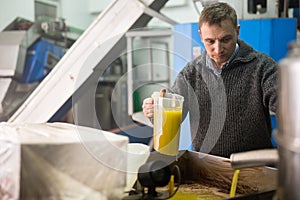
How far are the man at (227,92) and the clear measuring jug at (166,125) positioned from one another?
268 mm

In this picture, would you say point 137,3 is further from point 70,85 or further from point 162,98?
point 162,98

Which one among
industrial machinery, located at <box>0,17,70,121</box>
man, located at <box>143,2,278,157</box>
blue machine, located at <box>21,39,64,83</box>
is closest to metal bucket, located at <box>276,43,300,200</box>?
man, located at <box>143,2,278,157</box>

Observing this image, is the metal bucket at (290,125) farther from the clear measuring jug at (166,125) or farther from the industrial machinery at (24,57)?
the industrial machinery at (24,57)

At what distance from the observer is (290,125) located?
0.48 m

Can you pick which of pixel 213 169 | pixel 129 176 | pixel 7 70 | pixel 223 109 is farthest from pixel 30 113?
pixel 129 176

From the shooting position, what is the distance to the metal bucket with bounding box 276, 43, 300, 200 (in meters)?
0.47

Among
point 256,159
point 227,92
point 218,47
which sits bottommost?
point 256,159

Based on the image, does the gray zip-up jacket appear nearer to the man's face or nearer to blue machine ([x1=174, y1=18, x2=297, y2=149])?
the man's face

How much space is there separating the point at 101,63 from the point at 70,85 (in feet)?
0.93

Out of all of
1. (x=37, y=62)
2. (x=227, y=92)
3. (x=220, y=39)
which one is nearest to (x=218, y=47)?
(x=220, y=39)

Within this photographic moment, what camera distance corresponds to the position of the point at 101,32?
195 centimetres

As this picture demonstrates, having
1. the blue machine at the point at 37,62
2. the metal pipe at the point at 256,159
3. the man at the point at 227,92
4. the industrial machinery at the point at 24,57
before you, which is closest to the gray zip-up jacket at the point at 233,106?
the man at the point at 227,92

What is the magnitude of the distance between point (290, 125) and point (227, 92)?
966 mm

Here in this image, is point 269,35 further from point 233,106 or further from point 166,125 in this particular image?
point 166,125
